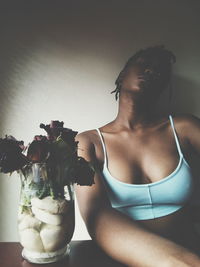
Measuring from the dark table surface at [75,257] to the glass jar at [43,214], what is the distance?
0.03m

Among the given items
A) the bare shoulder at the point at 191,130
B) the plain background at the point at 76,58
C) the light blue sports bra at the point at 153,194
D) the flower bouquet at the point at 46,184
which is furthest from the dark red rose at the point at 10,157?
the bare shoulder at the point at 191,130

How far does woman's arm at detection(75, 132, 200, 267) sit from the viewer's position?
67 cm

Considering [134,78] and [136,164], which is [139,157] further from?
[134,78]

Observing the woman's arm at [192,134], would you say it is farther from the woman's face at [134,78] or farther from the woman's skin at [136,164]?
the woman's face at [134,78]

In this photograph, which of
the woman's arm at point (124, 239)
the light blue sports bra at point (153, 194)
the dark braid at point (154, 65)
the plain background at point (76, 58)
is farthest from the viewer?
the plain background at point (76, 58)

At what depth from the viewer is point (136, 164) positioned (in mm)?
1052

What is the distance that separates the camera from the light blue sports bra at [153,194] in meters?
1.00

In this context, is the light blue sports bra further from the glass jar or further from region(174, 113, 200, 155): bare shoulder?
the glass jar

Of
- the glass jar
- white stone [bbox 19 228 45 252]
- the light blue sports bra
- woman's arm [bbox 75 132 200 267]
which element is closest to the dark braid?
the light blue sports bra

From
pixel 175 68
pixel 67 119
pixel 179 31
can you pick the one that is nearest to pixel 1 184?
pixel 67 119

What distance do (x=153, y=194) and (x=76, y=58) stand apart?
659 mm

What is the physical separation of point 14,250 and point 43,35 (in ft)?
2.83

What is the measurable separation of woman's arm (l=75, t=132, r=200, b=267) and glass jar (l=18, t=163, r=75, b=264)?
0.11 meters

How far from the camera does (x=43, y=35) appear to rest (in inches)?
49.1
